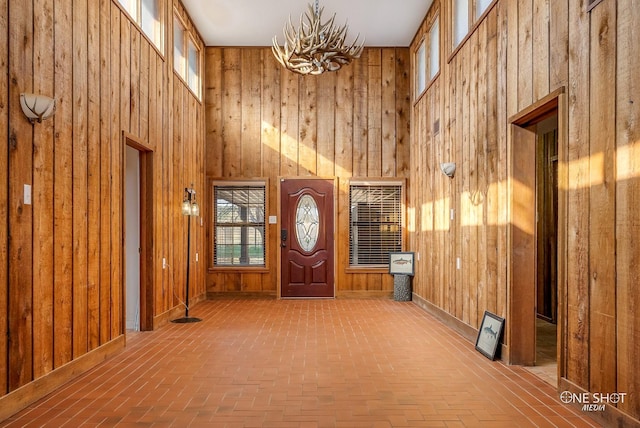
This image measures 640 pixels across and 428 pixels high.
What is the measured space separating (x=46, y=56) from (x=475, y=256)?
4225 mm

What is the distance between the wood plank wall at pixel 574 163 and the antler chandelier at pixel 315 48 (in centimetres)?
143

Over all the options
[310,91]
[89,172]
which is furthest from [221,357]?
[310,91]

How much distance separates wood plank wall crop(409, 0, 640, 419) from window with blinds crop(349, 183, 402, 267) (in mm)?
2491

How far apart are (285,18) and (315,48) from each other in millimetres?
2121

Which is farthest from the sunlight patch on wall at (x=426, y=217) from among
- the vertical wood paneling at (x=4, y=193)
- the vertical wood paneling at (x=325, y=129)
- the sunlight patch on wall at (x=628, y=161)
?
the vertical wood paneling at (x=4, y=193)

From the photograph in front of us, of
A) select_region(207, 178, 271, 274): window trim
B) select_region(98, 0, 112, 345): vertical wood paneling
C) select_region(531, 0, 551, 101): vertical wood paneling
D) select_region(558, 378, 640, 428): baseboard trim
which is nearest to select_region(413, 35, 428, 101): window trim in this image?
select_region(207, 178, 271, 274): window trim

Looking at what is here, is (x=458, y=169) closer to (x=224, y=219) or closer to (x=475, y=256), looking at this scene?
(x=475, y=256)

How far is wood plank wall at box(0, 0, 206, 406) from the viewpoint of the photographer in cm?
295

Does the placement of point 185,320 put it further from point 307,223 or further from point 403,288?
point 403,288

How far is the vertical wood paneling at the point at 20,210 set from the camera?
2932 millimetres

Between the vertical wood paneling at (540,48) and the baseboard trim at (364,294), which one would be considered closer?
the vertical wood paneling at (540,48)

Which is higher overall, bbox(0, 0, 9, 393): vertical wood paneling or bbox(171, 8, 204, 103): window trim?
bbox(171, 8, 204, 103): window trim

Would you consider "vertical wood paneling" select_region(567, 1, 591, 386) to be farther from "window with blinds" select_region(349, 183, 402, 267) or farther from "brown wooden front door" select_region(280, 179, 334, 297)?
"brown wooden front door" select_region(280, 179, 334, 297)

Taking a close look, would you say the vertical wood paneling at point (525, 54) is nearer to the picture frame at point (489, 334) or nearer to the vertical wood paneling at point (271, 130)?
the picture frame at point (489, 334)
